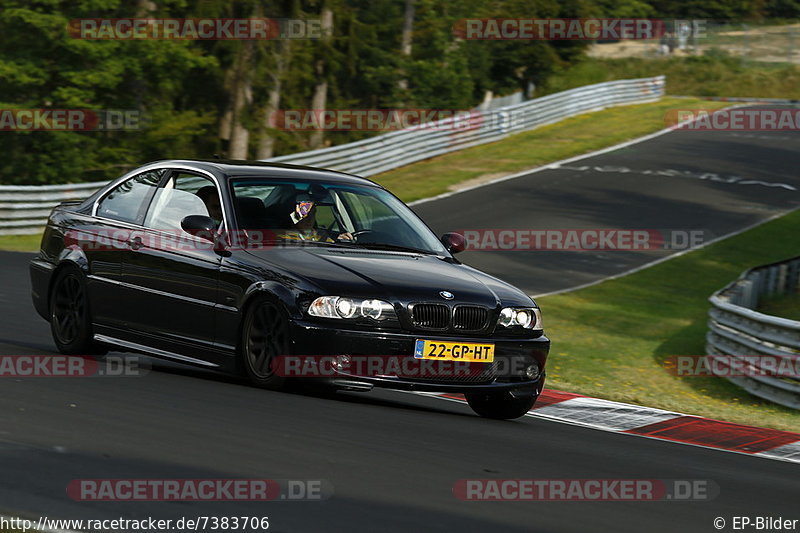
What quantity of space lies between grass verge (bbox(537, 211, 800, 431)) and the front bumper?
3116 mm

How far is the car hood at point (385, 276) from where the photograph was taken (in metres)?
8.12

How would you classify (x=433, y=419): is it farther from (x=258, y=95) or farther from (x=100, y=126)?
(x=258, y=95)

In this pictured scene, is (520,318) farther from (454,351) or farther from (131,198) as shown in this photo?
(131,198)

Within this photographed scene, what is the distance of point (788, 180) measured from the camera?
34.6 m

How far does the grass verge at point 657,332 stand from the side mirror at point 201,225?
3963 millimetres

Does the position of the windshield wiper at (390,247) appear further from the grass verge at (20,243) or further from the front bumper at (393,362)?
the grass verge at (20,243)

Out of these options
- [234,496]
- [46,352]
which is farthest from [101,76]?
[234,496]

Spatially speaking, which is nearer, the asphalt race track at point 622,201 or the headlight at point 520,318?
the headlight at point 520,318

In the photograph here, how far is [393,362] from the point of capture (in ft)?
26.6

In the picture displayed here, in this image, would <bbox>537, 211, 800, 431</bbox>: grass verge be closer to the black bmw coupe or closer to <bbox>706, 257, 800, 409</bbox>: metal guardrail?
<bbox>706, 257, 800, 409</bbox>: metal guardrail

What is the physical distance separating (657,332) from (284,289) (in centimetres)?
1110

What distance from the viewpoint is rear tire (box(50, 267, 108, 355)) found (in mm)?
9789

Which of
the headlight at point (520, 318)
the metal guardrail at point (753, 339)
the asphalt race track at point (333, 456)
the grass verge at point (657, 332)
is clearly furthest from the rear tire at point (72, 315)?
the metal guardrail at point (753, 339)

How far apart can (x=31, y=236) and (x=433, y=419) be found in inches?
719
